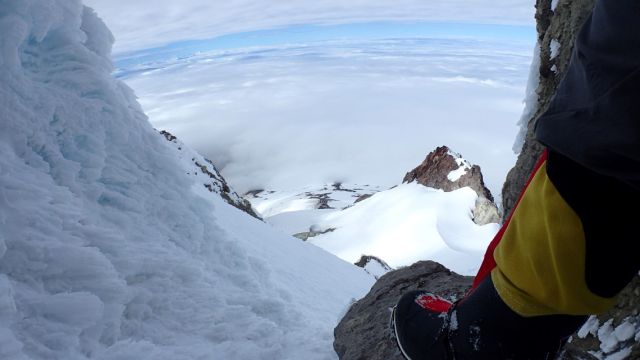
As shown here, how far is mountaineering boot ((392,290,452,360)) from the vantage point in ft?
6.59

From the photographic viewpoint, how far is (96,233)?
3.69m

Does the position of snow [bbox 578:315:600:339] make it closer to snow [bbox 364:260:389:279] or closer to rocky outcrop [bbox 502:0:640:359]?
rocky outcrop [bbox 502:0:640:359]

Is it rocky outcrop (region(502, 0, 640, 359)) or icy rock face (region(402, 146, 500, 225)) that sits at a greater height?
rocky outcrop (region(502, 0, 640, 359))

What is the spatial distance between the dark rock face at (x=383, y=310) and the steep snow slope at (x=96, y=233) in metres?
0.34

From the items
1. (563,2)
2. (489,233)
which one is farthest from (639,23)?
(489,233)

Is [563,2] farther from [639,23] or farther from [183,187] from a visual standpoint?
[183,187]

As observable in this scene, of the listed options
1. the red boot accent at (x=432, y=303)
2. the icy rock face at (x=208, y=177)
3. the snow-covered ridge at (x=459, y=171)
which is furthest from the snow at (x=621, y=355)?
the snow-covered ridge at (x=459, y=171)

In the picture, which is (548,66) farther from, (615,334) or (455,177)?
(455,177)

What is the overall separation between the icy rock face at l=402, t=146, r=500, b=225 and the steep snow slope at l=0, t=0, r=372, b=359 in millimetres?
31062

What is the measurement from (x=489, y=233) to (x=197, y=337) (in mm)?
30929

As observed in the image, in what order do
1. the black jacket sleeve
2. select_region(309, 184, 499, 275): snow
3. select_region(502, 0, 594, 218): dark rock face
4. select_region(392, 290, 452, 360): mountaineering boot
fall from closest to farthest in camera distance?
1. the black jacket sleeve
2. select_region(392, 290, 452, 360): mountaineering boot
3. select_region(502, 0, 594, 218): dark rock face
4. select_region(309, 184, 499, 275): snow

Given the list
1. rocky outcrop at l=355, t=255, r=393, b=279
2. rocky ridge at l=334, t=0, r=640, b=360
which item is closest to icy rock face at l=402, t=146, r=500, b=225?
rocky outcrop at l=355, t=255, r=393, b=279

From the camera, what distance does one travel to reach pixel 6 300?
262cm

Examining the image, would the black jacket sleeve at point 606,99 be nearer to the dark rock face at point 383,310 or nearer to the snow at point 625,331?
the snow at point 625,331
